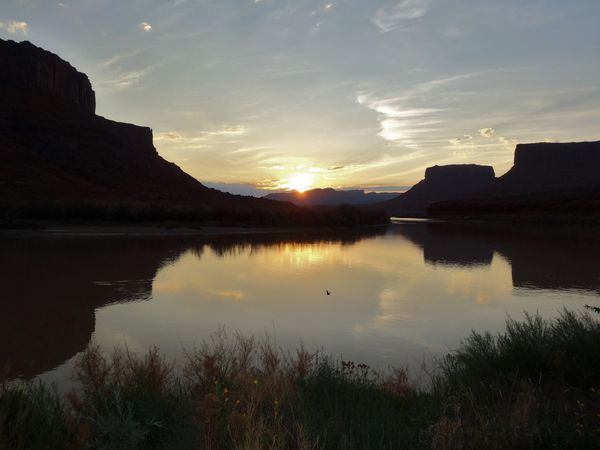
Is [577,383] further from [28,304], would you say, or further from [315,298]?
[28,304]

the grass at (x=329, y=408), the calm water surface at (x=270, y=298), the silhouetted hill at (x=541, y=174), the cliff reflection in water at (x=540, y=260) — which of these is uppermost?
the silhouetted hill at (x=541, y=174)

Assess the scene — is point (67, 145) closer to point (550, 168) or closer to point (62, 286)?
point (62, 286)

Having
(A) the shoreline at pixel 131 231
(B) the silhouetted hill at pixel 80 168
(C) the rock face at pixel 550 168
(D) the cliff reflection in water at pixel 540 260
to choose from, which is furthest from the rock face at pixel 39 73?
(C) the rock face at pixel 550 168

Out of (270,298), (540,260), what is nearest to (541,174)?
(540,260)

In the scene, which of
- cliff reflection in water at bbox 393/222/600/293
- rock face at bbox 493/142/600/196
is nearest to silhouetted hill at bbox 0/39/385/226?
cliff reflection in water at bbox 393/222/600/293

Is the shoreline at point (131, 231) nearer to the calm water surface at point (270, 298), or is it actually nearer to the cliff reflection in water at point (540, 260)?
the calm water surface at point (270, 298)

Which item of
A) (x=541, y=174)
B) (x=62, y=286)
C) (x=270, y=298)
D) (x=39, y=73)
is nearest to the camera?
(x=270, y=298)
